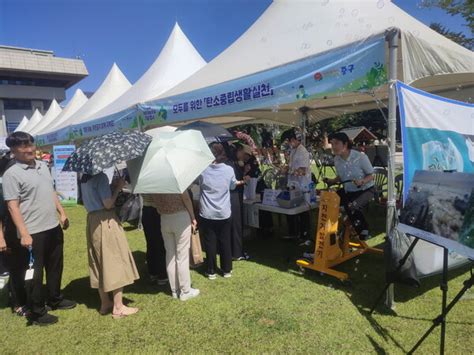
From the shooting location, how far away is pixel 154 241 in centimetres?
386

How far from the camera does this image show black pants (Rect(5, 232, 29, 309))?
3.05 meters

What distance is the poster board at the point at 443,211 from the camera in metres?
1.96

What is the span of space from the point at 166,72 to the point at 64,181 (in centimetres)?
559

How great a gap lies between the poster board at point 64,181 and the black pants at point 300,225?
8.06 m

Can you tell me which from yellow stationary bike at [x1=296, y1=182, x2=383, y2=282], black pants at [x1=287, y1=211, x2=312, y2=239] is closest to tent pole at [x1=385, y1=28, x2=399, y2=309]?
yellow stationary bike at [x1=296, y1=182, x2=383, y2=282]

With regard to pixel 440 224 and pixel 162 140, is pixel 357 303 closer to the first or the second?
pixel 440 224

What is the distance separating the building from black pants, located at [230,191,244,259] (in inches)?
1941

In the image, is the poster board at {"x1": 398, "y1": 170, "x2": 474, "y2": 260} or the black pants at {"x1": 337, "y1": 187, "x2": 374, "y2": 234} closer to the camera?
the poster board at {"x1": 398, "y1": 170, "x2": 474, "y2": 260}

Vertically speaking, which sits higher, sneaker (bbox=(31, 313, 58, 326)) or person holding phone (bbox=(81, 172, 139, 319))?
person holding phone (bbox=(81, 172, 139, 319))

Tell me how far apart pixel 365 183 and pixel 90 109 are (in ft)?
32.4

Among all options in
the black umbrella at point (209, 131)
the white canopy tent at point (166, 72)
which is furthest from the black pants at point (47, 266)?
the white canopy tent at point (166, 72)

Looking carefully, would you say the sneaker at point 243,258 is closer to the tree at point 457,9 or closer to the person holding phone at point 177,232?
the person holding phone at point 177,232

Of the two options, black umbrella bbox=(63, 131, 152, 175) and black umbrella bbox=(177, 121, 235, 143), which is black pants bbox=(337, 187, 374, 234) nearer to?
black umbrella bbox=(177, 121, 235, 143)

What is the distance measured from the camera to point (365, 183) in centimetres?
380
